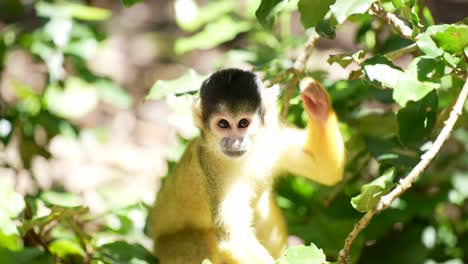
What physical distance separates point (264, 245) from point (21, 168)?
4.62ft

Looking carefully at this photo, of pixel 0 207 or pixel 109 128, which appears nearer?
pixel 0 207

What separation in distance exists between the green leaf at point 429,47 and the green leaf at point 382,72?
0.18 meters

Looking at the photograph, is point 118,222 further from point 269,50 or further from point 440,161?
point 440,161

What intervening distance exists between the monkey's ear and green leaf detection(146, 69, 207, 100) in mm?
140

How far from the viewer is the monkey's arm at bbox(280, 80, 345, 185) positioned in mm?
2855

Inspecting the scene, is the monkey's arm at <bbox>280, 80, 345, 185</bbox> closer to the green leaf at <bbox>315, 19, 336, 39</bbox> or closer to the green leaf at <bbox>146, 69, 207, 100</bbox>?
the green leaf at <bbox>146, 69, 207, 100</bbox>

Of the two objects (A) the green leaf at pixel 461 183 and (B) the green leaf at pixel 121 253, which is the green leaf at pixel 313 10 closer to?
(B) the green leaf at pixel 121 253

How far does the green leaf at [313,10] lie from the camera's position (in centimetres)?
226

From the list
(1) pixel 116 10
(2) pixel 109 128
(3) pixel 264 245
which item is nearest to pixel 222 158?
(3) pixel 264 245

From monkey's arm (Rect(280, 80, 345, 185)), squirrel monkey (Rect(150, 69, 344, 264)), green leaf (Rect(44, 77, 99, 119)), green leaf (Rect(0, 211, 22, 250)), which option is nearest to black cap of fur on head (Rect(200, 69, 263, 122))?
squirrel monkey (Rect(150, 69, 344, 264))

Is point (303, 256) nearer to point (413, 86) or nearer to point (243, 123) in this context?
point (413, 86)

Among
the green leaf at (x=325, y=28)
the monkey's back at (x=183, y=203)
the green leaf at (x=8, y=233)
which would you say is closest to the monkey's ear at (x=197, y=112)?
the monkey's back at (x=183, y=203)

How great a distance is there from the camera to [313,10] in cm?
227

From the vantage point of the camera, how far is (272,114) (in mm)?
3189
